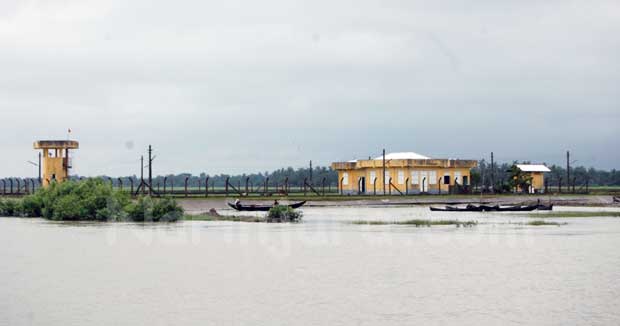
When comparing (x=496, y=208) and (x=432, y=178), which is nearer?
(x=496, y=208)

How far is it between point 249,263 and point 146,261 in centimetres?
420

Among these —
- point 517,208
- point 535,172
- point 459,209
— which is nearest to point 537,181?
point 535,172

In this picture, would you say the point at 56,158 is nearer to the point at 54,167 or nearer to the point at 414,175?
the point at 54,167

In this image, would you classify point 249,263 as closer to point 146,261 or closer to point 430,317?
point 146,261

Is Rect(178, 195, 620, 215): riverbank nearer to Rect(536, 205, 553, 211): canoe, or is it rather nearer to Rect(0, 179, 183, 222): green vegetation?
Rect(536, 205, 553, 211): canoe

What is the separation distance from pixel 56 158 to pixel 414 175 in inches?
1338

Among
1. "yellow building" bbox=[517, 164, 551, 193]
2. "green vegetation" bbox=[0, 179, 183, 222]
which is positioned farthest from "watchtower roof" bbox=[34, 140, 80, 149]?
"yellow building" bbox=[517, 164, 551, 193]

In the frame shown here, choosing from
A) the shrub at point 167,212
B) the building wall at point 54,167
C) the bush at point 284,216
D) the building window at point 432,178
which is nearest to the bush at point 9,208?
the building wall at point 54,167

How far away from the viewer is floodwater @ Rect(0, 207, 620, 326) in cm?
2519

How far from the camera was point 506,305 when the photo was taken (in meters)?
26.3

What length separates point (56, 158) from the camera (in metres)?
84.8

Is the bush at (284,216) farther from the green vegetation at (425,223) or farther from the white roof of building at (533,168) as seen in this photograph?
the white roof of building at (533,168)

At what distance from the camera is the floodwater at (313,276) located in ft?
82.6

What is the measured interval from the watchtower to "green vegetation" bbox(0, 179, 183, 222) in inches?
680
